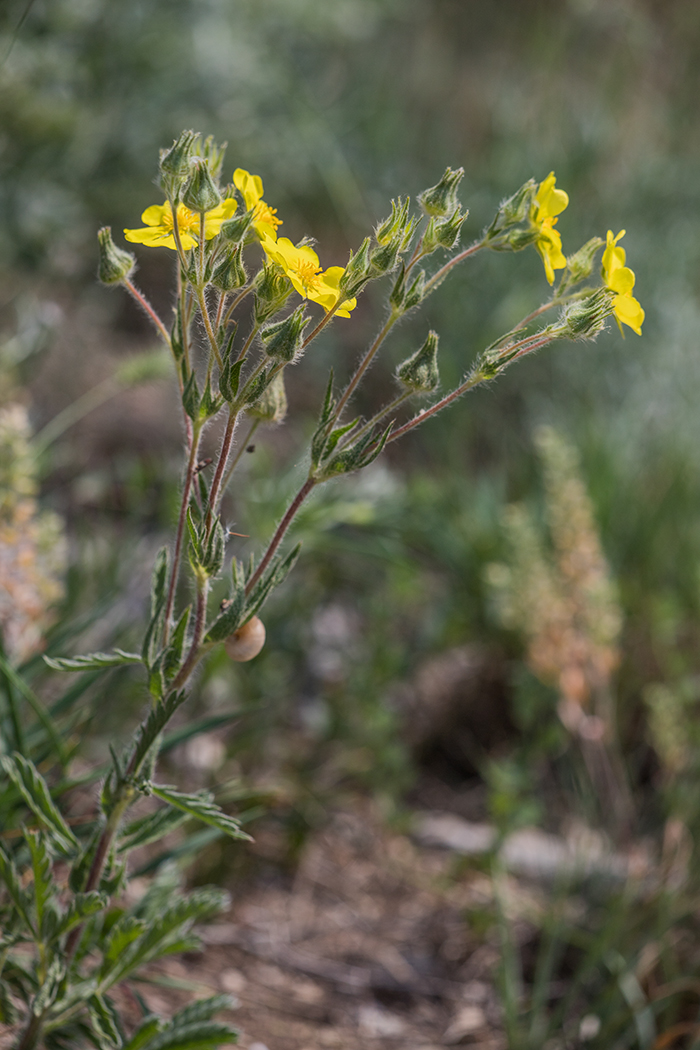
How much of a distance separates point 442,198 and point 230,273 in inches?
9.8

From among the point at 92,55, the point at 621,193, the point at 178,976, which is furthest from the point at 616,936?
the point at 621,193

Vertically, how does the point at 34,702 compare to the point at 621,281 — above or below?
below

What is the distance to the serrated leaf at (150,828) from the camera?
3.27 ft

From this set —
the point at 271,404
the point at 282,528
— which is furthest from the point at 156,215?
the point at 282,528

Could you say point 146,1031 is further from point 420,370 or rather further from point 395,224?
point 395,224

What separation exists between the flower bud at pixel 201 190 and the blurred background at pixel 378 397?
2.44 ft

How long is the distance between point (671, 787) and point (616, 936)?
366 mm

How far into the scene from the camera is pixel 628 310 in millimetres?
874

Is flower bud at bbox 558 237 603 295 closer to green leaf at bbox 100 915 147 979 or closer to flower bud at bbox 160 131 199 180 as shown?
flower bud at bbox 160 131 199 180

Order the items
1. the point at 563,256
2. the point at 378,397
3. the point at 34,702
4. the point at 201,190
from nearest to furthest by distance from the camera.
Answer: the point at 201,190 → the point at 563,256 → the point at 34,702 → the point at 378,397

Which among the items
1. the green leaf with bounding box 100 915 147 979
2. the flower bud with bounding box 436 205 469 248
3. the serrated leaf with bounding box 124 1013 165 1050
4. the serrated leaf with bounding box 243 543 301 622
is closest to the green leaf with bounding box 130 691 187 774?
the serrated leaf with bounding box 243 543 301 622

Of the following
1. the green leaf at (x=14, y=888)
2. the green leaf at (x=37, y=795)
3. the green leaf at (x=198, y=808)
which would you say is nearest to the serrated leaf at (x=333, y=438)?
the green leaf at (x=198, y=808)

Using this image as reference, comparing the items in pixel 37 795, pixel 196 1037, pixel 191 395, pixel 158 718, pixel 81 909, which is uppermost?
pixel 191 395

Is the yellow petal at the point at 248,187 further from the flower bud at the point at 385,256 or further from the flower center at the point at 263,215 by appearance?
the flower bud at the point at 385,256
